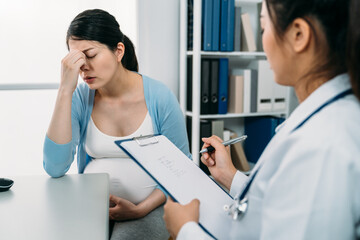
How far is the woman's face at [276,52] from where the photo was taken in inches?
23.4

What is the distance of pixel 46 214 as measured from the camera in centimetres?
83

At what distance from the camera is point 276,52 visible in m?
0.61

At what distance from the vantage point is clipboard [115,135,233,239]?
74cm

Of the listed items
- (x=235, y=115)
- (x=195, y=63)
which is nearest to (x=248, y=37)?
(x=195, y=63)

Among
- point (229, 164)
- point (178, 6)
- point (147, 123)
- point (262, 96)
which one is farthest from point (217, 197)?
point (178, 6)

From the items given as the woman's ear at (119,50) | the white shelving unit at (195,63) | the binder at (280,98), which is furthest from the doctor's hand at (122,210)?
the binder at (280,98)

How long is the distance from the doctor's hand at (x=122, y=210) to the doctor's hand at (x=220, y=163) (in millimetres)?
362

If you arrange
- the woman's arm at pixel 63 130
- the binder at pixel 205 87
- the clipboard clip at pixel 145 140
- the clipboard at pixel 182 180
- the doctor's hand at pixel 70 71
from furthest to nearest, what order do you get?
the binder at pixel 205 87, the doctor's hand at pixel 70 71, the woman's arm at pixel 63 130, the clipboard clip at pixel 145 140, the clipboard at pixel 182 180

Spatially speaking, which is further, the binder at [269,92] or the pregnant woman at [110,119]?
the binder at [269,92]

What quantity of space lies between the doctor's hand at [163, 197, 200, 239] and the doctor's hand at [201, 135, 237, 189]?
0.24 meters

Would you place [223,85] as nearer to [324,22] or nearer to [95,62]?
[95,62]

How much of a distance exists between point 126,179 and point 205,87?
3.85ft

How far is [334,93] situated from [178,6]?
2071 mm

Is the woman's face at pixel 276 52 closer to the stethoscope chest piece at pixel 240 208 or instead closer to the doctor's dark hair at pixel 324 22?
the doctor's dark hair at pixel 324 22
